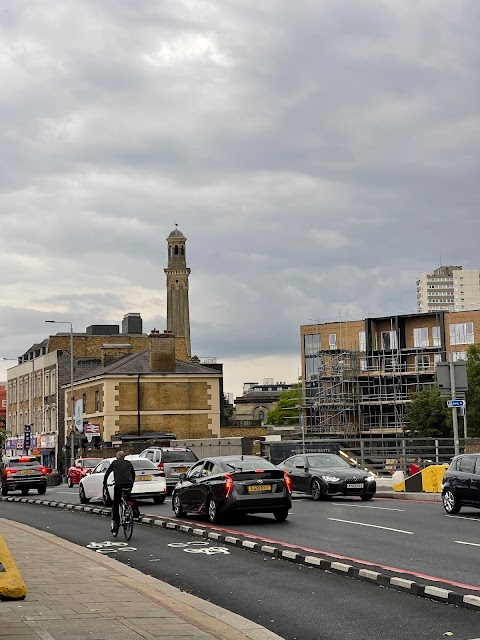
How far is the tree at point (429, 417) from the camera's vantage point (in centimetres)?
8269

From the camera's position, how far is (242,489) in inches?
795

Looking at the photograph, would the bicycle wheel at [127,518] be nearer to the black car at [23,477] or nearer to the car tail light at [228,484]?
the car tail light at [228,484]

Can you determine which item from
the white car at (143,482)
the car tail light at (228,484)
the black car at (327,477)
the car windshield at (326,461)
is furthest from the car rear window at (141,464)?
the car tail light at (228,484)

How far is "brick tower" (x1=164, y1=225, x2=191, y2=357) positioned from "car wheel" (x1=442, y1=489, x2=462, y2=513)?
129552 mm

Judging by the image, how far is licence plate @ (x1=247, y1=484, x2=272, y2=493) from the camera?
20266mm

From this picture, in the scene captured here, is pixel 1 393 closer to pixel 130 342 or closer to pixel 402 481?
pixel 130 342

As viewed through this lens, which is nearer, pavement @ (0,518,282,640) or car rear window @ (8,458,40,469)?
pavement @ (0,518,282,640)

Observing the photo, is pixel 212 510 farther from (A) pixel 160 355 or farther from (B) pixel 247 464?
(A) pixel 160 355

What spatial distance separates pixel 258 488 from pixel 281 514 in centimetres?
110

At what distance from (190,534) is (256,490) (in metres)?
2.02

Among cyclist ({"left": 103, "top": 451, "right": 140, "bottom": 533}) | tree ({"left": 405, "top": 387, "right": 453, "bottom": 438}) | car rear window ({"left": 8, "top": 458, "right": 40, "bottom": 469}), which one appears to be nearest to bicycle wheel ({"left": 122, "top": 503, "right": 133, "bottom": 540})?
cyclist ({"left": 103, "top": 451, "right": 140, "bottom": 533})

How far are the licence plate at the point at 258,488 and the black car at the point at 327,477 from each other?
21.6 ft

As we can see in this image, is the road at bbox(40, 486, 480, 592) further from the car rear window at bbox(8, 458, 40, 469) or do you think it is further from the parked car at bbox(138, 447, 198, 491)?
the car rear window at bbox(8, 458, 40, 469)

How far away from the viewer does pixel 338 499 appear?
1111 inches
